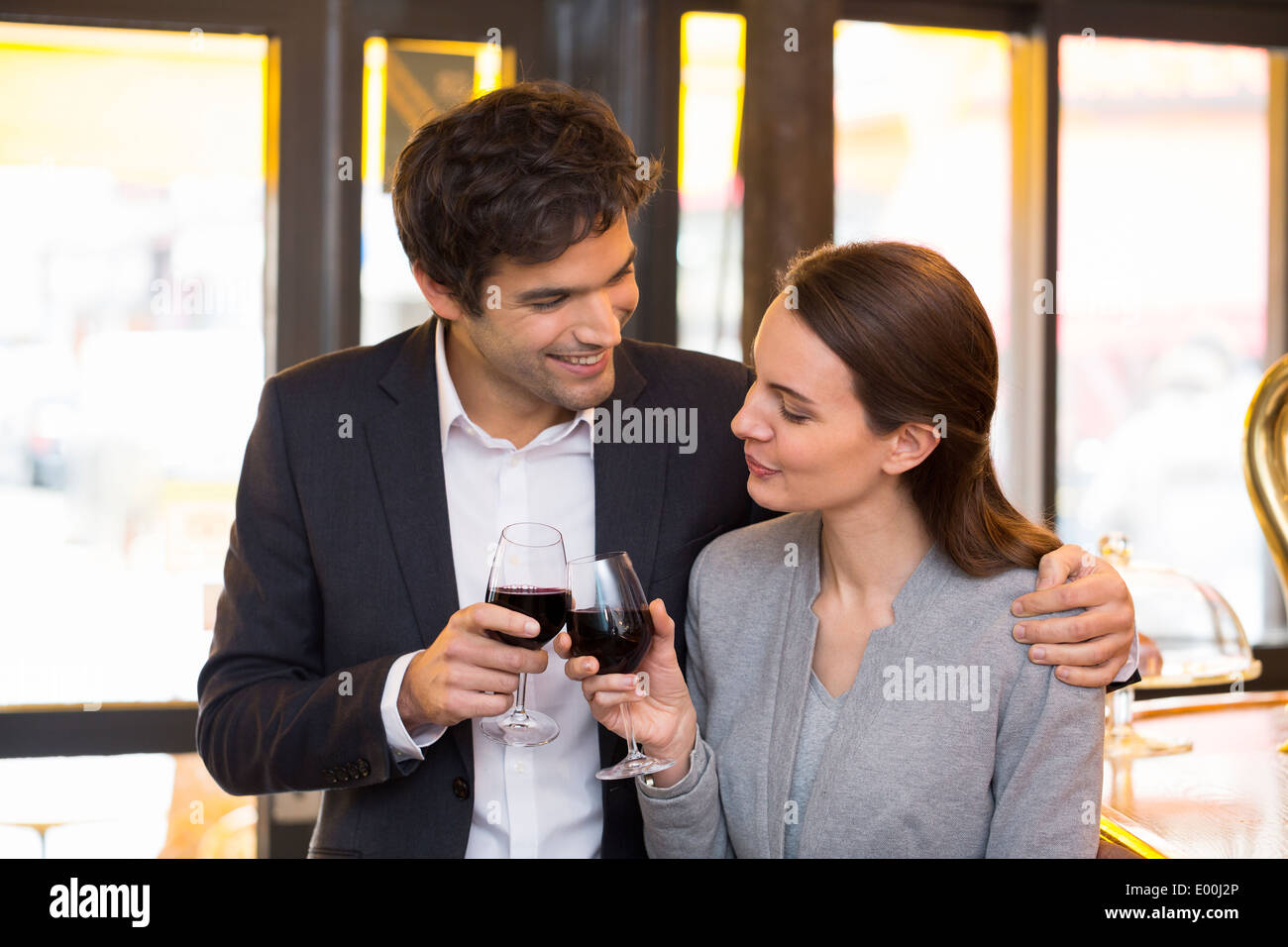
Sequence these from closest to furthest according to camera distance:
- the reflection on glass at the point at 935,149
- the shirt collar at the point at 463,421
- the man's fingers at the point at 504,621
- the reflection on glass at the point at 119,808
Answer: the man's fingers at the point at 504,621 < the shirt collar at the point at 463,421 < the reflection on glass at the point at 119,808 < the reflection on glass at the point at 935,149

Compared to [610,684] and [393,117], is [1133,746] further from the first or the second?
[393,117]

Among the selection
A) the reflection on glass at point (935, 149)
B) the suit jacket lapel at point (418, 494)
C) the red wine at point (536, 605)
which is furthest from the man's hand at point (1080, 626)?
the reflection on glass at point (935, 149)

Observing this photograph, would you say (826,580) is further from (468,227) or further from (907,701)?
(468,227)

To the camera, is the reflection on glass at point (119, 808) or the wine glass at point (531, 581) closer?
the wine glass at point (531, 581)

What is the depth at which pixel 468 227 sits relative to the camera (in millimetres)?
1829

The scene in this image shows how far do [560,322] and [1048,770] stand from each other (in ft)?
3.00

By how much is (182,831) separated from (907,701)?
9.57 ft

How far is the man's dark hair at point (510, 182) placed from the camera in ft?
5.88

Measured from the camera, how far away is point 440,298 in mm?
1920

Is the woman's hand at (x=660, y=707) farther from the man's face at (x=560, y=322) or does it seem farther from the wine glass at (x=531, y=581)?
the man's face at (x=560, y=322)

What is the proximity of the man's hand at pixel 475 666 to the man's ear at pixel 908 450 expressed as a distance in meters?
0.54

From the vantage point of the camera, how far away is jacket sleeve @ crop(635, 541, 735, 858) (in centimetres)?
158

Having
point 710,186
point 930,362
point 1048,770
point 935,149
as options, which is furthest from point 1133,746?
point 935,149
